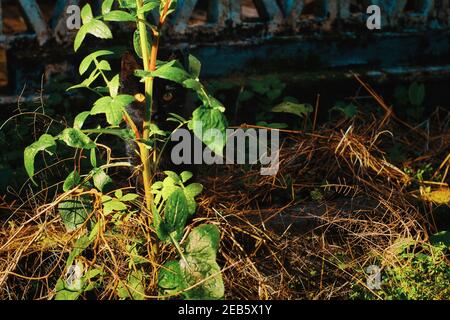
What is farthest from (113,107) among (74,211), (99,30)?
(74,211)

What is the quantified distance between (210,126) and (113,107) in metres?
0.35

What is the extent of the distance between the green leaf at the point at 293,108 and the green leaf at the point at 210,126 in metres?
1.64

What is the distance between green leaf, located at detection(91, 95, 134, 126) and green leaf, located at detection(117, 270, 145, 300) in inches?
24.1

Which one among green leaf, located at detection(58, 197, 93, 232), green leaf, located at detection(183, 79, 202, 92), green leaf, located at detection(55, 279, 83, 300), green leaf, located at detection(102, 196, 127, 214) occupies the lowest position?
green leaf, located at detection(55, 279, 83, 300)

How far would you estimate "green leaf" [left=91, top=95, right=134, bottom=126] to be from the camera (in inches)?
125

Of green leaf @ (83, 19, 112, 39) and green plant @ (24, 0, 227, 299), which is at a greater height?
green leaf @ (83, 19, 112, 39)

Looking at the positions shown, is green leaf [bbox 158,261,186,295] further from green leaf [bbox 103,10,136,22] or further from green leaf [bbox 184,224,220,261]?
green leaf [bbox 103,10,136,22]

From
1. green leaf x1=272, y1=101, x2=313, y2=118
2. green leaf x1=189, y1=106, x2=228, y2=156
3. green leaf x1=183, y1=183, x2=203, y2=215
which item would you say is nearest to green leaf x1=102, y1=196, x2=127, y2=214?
green leaf x1=183, y1=183, x2=203, y2=215

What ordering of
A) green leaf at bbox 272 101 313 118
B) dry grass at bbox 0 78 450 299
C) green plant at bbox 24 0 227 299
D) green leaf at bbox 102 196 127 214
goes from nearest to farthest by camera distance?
1. green plant at bbox 24 0 227 299
2. green leaf at bbox 102 196 127 214
3. dry grass at bbox 0 78 450 299
4. green leaf at bbox 272 101 313 118

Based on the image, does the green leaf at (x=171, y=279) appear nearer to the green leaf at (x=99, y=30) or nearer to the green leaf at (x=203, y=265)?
the green leaf at (x=203, y=265)

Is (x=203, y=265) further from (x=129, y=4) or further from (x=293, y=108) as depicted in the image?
(x=293, y=108)

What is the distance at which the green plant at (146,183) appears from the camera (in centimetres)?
321

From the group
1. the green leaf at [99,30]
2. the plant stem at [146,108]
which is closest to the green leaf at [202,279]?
the plant stem at [146,108]
